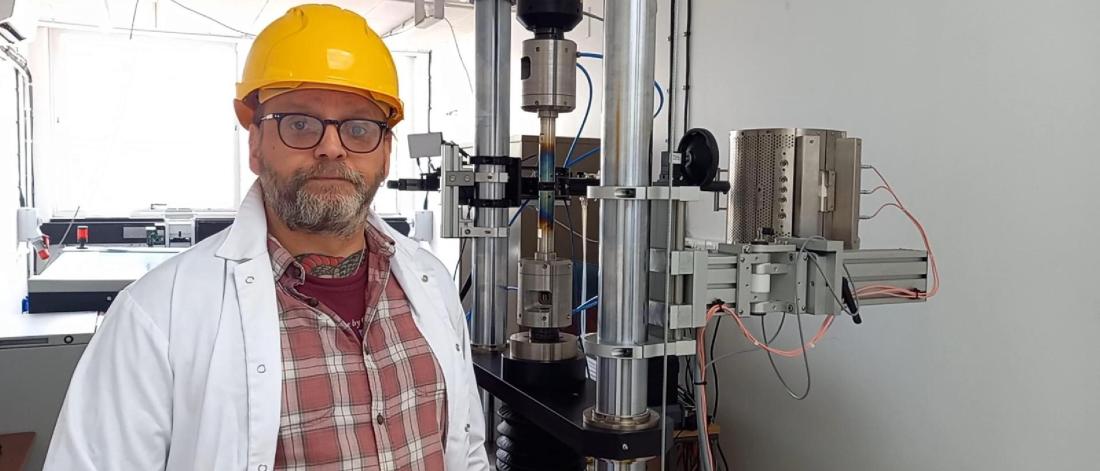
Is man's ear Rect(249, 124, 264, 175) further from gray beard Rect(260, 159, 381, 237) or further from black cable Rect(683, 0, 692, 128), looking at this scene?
black cable Rect(683, 0, 692, 128)

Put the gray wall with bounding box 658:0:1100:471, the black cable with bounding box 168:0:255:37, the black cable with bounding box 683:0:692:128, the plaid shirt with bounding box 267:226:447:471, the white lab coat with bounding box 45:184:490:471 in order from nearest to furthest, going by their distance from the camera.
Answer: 1. the white lab coat with bounding box 45:184:490:471
2. the plaid shirt with bounding box 267:226:447:471
3. the gray wall with bounding box 658:0:1100:471
4. the black cable with bounding box 683:0:692:128
5. the black cable with bounding box 168:0:255:37

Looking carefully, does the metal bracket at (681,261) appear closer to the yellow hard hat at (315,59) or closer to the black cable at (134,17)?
the yellow hard hat at (315,59)

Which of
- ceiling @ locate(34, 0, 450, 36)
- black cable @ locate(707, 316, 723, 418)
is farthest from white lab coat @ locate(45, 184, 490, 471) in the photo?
ceiling @ locate(34, 0, 450, 36)

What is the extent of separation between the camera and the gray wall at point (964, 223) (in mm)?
1663

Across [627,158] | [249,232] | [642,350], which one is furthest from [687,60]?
[249,232]

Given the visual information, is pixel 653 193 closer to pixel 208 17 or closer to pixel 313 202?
pixel 313 202

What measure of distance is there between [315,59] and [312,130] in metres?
0.11

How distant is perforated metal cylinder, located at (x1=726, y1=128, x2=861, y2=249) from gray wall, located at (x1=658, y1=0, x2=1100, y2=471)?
49 cm

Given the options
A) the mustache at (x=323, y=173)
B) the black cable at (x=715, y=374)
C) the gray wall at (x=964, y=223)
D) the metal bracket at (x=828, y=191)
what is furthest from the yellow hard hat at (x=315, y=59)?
the black cable at (x=715, y=374)

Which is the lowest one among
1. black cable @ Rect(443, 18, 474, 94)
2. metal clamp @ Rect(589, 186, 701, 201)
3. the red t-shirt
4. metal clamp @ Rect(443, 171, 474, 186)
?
the red t-shirt

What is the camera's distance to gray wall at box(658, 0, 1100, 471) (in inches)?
65.5

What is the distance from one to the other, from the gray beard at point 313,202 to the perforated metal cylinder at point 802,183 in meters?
0.81

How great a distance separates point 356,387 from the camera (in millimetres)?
1149

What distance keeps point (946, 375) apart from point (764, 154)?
0.86 meters
